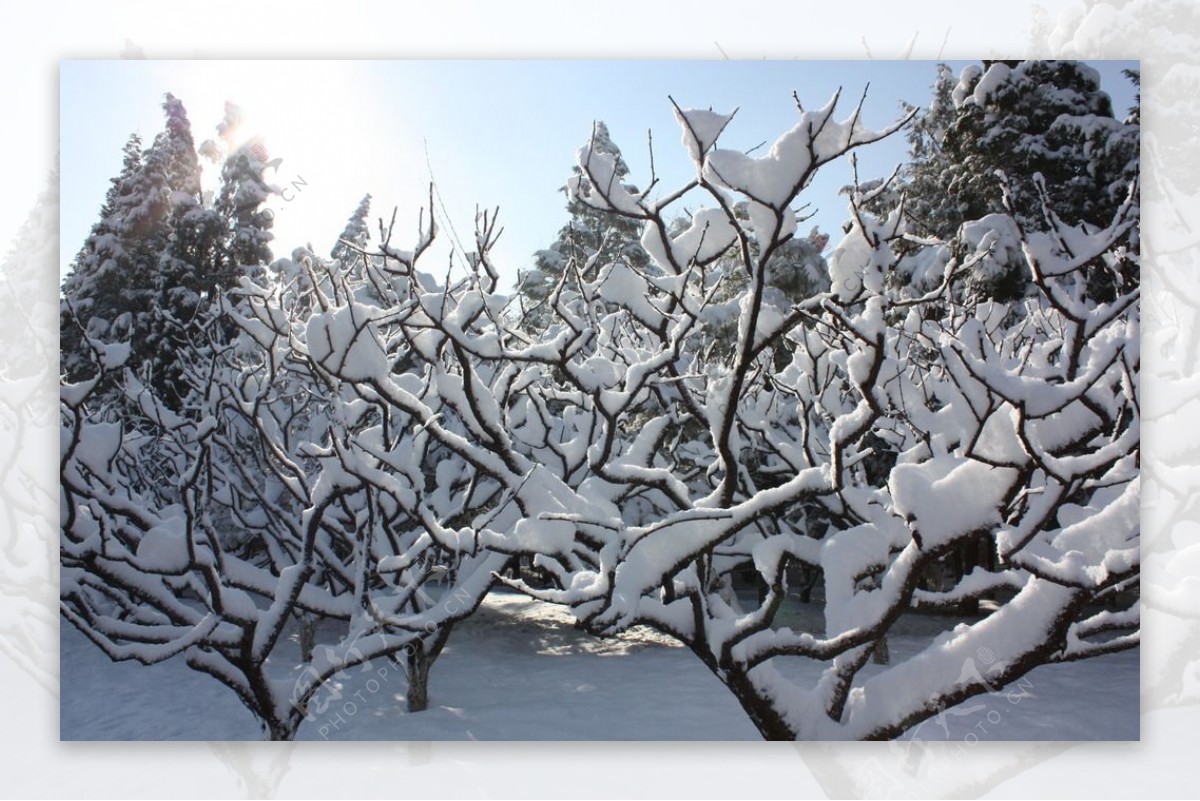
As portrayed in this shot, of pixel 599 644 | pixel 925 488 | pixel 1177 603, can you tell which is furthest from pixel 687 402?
pixel 599 644

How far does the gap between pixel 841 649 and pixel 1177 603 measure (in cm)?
175

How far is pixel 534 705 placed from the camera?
402 centimetres

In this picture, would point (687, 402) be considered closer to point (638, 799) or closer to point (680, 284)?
point (680, 284)

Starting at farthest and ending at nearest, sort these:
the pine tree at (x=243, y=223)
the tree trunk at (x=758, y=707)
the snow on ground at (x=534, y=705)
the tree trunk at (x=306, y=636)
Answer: the tree trunk at (x=306, y=636), the pine tree at (x=243, y=223), the snow on ground at (x=534, y=705), the tree trunk at (x=758, y=707)

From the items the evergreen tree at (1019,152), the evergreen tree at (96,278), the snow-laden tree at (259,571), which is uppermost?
the evergreen tree at (1019,152)

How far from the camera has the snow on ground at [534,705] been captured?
333 centimetres

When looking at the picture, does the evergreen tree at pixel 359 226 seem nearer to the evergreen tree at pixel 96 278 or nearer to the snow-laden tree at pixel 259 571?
the snow-laden tree at pixel 259 571

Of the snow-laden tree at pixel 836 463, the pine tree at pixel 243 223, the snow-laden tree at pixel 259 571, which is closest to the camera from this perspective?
the snow-laden tree at pixel 836 463

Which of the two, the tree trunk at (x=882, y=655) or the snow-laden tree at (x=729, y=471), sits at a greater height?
the snow-laden tree at (x=729, y=471)

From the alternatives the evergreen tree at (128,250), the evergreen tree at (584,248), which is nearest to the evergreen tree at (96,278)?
the evergreen tree at (128,250)

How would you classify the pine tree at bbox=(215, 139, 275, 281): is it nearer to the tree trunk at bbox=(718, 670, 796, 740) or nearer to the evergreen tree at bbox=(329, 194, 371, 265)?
the evergreen tree at bbox=(329, 194, 371, 265)

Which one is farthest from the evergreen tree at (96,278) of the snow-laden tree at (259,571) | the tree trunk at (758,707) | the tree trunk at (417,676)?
the tree trunk at (758,707)

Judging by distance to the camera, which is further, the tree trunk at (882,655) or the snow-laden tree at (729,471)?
the tree trunk at (882,655)

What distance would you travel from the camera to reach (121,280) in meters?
4.12
